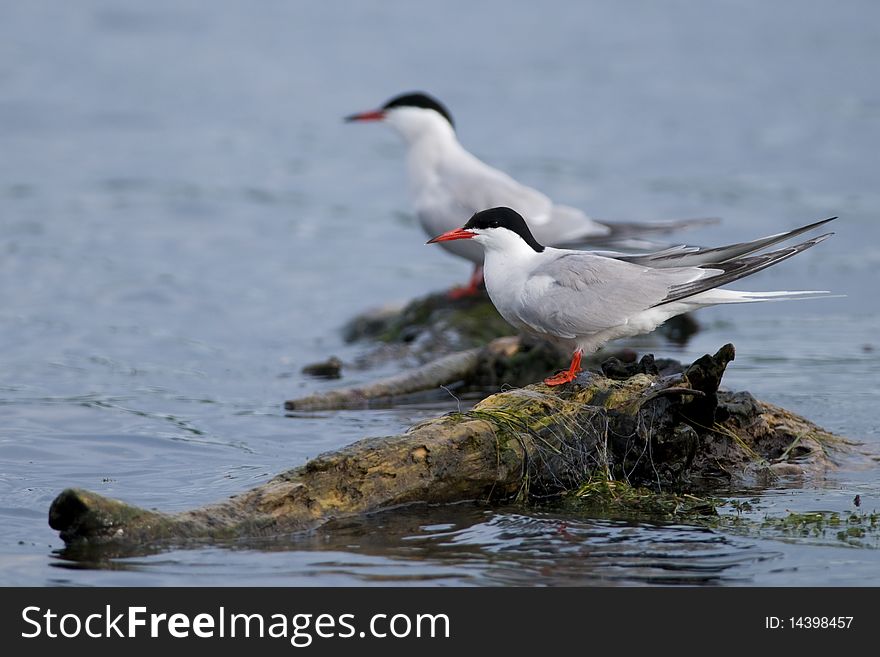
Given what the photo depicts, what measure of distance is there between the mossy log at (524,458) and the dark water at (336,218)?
0.12 meters

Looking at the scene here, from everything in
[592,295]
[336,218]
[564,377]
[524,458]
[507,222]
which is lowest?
[524,458]

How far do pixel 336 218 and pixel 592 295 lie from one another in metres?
7.81

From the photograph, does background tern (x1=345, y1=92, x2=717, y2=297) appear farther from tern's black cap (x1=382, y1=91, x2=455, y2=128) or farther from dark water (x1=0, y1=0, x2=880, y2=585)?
dark water (x1=0, y1=0, x2=880, y2=585)

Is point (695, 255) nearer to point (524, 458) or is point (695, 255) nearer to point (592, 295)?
point (592, 295)

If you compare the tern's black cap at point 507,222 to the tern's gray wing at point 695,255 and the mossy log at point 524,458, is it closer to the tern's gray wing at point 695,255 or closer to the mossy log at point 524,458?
the tern's gray wing at point 695,255

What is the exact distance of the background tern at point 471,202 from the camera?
28.3 feet

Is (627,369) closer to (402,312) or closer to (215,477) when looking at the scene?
(215,477)

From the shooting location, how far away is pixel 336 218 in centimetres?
1318

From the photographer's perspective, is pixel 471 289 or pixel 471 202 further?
pixel 471 289

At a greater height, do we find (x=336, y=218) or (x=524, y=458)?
(x=336, y=218)

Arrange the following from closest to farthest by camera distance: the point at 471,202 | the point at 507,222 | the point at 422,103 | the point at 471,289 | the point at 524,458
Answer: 1. the point at 524,458
2. the point at 507,222
3. the point at 471,202
4. the point at 471,289
5. the point at 422,103

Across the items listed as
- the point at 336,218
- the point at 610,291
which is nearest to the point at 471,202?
the point at 610,291

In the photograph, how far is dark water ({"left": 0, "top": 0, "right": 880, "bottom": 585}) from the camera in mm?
4625

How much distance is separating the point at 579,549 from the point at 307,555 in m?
0.96
